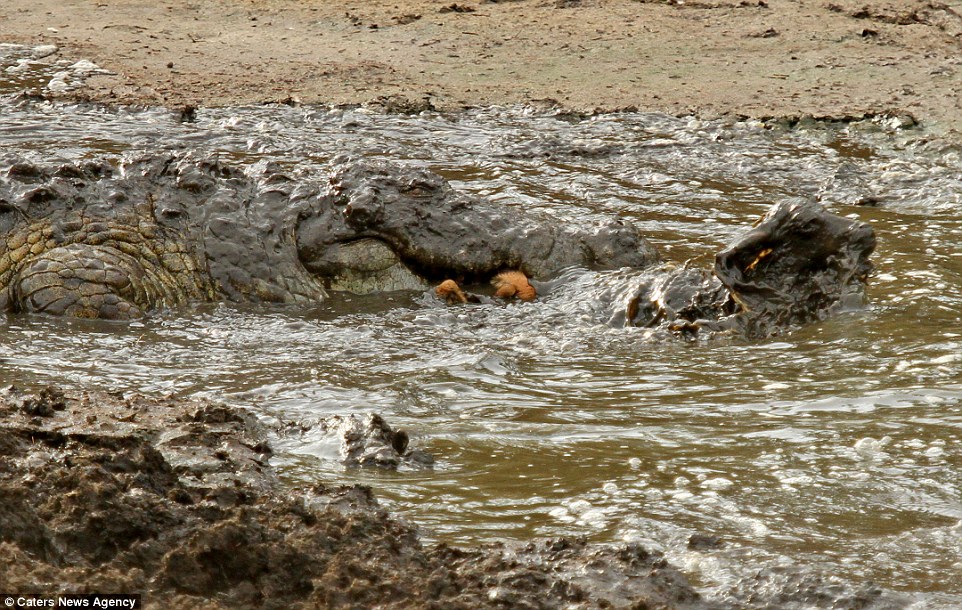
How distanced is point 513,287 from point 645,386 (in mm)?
1451

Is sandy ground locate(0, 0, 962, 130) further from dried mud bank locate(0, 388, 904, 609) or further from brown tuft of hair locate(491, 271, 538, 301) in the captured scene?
dried mud bank locate(0, 388, 904, 609)

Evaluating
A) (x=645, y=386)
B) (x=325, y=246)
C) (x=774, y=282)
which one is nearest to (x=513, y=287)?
(x=325, y=246)

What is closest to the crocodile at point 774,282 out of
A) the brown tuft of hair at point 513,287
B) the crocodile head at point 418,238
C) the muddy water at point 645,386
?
the muddy water at point 645,386

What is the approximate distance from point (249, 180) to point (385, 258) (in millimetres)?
807

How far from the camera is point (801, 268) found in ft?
16.9

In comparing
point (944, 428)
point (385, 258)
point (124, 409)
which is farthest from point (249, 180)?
point (944, 428)

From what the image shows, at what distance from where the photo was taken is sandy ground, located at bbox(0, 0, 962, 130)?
385 inches

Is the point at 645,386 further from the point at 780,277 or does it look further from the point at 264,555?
the point at 264,555

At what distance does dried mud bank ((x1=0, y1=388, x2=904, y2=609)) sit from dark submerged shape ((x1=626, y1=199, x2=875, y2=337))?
7.27 ft

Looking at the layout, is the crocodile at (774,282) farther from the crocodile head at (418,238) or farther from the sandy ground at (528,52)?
the sandy ground at (528,52)

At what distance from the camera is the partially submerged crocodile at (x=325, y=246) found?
202 inches

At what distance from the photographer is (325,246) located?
18.8ft

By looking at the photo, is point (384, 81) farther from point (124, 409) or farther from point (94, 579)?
point (94, 579)

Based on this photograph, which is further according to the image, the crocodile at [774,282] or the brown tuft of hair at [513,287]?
the brown tuft of hair at [513,287]
